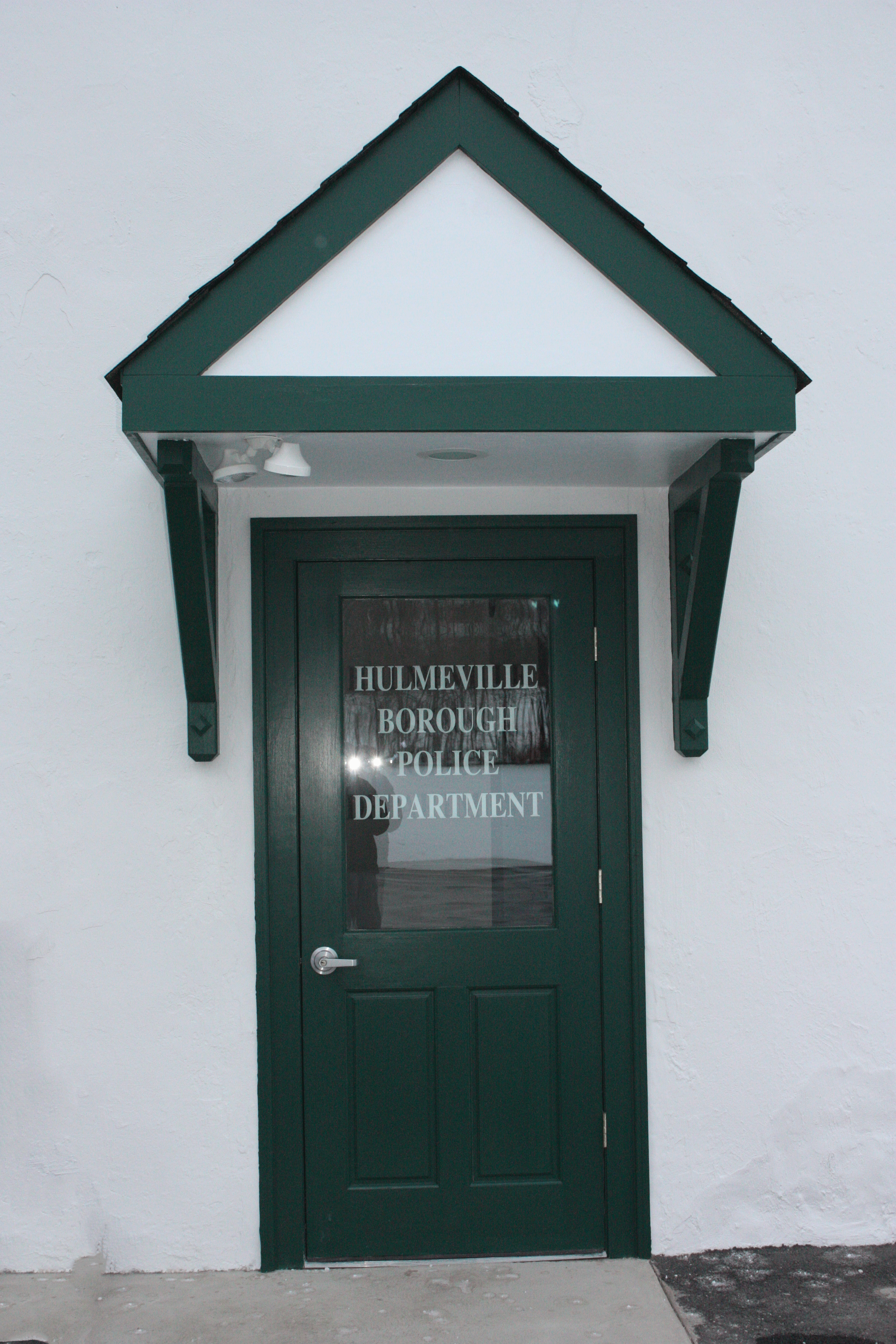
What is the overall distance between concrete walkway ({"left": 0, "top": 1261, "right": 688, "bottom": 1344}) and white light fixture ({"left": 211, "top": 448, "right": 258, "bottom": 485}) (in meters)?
2.43

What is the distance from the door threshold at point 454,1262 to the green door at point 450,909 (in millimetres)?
21

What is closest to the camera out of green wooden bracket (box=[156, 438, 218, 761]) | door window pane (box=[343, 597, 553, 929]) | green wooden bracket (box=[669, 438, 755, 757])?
green wooden bracket (box=[156, 438, 218, 761])

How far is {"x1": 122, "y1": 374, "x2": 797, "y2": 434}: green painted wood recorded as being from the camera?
8.55ft

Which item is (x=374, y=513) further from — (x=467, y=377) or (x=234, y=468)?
(x=467, y=377)

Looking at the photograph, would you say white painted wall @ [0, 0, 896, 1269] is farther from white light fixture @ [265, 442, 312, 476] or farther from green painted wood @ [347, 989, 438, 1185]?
white light fixture @ [265, 442, 312, 476]

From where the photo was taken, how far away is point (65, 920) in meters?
3.41

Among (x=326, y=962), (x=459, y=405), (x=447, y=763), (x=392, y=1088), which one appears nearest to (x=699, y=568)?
(x=459, y=405)

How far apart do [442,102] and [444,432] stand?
0.85 meters

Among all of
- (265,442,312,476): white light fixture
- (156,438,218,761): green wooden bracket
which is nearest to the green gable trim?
(265,442,312,476): white light fixture

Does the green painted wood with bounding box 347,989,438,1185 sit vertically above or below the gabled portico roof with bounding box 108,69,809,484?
below

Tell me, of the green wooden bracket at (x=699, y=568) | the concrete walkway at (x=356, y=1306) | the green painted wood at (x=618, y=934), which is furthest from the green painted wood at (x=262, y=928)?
the green wooden bracket at (x=699, y=568)

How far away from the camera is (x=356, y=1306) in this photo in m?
3.14

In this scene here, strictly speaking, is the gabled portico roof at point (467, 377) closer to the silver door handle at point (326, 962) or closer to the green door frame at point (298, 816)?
the green door frame at point (298, 816)

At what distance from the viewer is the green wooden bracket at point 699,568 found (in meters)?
2.92
